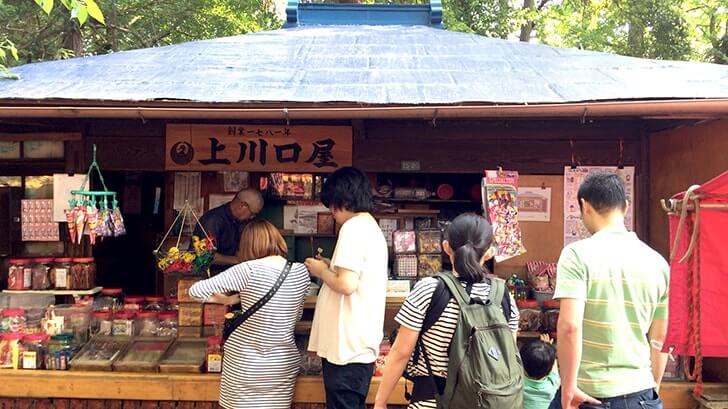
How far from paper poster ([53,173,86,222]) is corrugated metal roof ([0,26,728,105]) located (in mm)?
996

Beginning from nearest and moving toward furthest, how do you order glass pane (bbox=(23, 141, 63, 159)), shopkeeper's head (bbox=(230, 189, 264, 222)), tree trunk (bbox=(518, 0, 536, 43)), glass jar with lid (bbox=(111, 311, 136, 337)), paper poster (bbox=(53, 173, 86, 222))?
glass jar with lid (bbox=(111, 311, 136, 337)), paper poster (bbox=(53, 173, 86, 222)), shopkeeper's head (bbox=(230, 189, 264, 222)), glass pane (bbox=(23, 141, 63, 159)), tree trunk (bbox=(518, 0, 536, 43))

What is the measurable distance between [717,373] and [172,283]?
18.9 ft

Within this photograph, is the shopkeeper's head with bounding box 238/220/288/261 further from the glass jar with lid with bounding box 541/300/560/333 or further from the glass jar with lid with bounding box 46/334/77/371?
the glass jar with lid with bounding box 541/300/560/333

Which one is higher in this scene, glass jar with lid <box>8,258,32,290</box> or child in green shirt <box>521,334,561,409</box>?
glass jar with lid <box>8,258,32,290</box>

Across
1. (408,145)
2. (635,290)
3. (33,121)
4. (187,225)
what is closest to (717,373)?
(635,290)

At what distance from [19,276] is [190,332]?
1752 mm

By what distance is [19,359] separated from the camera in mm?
4598

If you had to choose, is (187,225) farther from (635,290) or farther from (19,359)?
(635,290)

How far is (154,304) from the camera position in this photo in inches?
204

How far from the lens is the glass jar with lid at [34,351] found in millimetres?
4562

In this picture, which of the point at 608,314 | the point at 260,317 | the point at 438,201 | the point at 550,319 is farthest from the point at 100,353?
the point at 438,201

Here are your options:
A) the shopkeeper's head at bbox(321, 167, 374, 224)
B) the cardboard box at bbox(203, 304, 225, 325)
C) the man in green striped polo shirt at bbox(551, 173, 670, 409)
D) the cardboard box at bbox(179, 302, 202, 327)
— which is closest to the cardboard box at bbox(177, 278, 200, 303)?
the cardboard box at bbox(179, 302, 202, 327)

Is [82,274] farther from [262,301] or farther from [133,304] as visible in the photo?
[262,301]

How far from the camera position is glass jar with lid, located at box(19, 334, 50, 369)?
4.56 m
